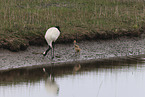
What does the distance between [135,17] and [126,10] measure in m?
1.16

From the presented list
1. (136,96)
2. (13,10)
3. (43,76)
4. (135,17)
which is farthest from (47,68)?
(135,17)

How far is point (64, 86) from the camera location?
11.7 metres

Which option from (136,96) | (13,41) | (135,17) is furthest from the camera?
(135,17)

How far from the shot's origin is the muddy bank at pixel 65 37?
16.2m

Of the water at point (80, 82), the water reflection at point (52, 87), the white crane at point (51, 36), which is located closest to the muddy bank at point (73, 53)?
the white crane at point (51, 36)

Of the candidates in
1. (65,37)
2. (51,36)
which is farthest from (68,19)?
(51,36)

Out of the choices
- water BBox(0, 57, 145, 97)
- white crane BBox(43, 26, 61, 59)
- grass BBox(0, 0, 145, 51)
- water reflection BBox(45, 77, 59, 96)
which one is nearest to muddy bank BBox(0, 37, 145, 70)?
grass BBox(0, 0, 145, 51)

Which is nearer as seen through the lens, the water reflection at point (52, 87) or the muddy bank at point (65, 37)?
the water reflection at point (52, 87)

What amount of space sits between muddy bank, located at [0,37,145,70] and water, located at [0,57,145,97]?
1274 mm

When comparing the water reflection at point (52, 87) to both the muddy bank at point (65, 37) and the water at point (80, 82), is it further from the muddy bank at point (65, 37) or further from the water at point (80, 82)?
the muddy bank at point (65, 37)

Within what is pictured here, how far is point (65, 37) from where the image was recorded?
18.5 metres

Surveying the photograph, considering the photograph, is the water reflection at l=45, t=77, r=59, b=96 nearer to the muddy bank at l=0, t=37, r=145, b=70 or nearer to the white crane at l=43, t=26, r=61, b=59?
the muddy bank at l=0, t=37, r=145, b=70

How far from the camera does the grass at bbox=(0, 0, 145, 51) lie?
1742cm

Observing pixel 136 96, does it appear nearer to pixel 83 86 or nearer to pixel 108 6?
pixel 83 86
